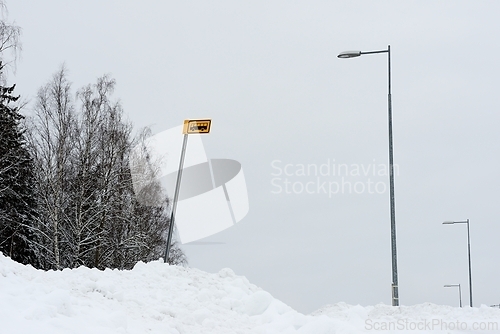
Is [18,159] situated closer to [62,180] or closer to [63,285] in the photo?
[62,180]

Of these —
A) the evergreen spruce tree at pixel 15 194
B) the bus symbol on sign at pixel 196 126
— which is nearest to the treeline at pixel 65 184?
the evergreen spruce tree at pixel 15 194

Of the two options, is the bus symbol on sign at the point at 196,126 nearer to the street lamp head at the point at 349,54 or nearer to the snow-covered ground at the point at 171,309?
the snow-covered ground at the point at 171,309

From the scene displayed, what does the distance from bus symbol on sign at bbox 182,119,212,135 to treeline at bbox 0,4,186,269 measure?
8.32 metres

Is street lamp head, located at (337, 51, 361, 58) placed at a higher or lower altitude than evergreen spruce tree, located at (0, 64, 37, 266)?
higher

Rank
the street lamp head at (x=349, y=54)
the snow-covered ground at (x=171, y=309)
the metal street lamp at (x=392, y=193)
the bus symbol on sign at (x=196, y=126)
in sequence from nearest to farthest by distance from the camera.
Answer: the snow-covered ground at (x=171, y=309)
the metal street lamp at (x=392, y=193)
the bus symbol on sign at (x=196, y=126)
the street lamp head at (x=349, y=54)

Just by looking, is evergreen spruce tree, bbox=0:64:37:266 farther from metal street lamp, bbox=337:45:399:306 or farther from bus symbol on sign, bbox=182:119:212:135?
metal street lamp, bbox=337:45:399:306

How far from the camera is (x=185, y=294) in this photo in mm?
12336

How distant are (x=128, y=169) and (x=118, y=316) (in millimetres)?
20583

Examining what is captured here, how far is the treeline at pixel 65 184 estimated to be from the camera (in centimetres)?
2417

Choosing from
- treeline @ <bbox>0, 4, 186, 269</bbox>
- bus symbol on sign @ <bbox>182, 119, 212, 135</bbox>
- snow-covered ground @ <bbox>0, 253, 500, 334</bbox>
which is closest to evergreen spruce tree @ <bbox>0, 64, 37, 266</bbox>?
treeline @ <bbox>0, 4, 186, 269</bbox>

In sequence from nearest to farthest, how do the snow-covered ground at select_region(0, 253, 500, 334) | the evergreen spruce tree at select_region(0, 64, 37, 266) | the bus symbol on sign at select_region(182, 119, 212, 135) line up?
1. the snow-covered ground at select_region(0, 253, 500, 334)
2. the bus symbol on sign at select_region(182, 119, 212, 135)
3. the evergreen spruce tree at select_region(0, 64, 37, 266)

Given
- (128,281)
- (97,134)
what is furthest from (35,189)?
(128,281)

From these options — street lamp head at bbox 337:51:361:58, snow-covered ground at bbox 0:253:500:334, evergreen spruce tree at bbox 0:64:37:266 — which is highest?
street lamp head at bbox 337:51:361:58

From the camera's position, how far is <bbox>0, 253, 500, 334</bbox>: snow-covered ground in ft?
24.8
